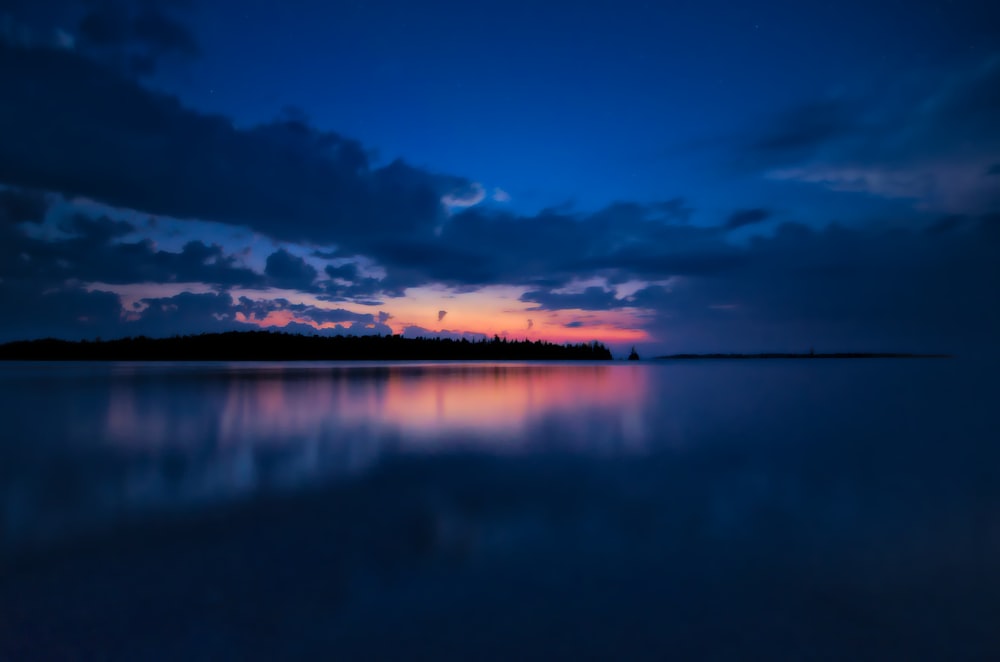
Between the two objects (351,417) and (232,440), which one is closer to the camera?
(232,440)

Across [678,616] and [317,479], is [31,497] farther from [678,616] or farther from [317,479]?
[678,616]

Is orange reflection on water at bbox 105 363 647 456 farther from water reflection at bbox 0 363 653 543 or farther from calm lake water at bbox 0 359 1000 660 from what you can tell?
calm lake water at bbox 0 359 1000 660

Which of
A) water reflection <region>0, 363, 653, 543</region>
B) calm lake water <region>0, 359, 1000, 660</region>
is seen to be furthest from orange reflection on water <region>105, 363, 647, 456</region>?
calm lake water <region>0, 359, 1000, 660</region>

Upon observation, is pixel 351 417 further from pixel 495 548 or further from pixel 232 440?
pixel 495 548

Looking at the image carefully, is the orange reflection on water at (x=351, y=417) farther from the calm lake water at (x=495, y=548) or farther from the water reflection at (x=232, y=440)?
the calm lake water at (x=495, y=548)

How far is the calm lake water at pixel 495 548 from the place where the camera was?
13.3 feet

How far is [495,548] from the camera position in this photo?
237 inches

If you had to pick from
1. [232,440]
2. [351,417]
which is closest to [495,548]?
[232,440]

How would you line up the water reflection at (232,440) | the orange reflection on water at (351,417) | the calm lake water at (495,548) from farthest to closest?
the orange reflection on water at (351,417), the water reflection at (232,440), the calm lake water at (495,548)

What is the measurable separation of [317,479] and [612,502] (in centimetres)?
578

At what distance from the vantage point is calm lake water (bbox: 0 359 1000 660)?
406 cm

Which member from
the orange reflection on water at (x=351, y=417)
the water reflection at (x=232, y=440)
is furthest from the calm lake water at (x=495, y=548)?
the orange reflection on water at (x=351, y=417)

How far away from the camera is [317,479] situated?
376 inches

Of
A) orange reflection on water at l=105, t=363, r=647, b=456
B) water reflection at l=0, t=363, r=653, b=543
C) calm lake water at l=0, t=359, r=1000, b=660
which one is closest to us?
calm lake water at l=0, t=359, r=1000, b=660
